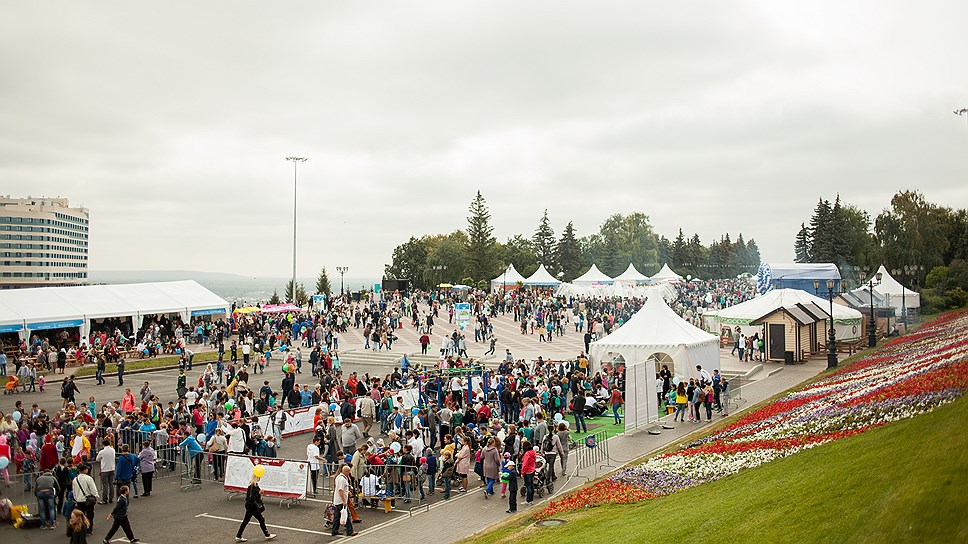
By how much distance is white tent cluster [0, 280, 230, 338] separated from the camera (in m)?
39.5

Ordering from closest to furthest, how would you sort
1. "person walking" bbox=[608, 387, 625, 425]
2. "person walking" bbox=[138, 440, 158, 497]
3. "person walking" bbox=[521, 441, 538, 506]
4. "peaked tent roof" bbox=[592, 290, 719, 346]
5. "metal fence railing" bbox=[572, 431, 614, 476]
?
"person walking" bbox=[521, 441, 538, 506], "person walking" bbox=[138, 440, 158, 497], "metal fence railing" bbox=[572, 431, 614, 476], "person walking" bbox=[608, 387, 625, 425], "peaked tent roof" bbox=[592, 290, 719, 346]

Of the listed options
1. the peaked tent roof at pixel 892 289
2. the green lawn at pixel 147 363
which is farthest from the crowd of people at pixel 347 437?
the peaked tent roof at pixel 892 289

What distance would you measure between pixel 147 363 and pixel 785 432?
33889mm

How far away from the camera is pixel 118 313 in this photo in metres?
43.8

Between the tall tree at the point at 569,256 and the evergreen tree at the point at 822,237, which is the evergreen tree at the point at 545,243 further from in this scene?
the evergreen tree at the point at 822,237

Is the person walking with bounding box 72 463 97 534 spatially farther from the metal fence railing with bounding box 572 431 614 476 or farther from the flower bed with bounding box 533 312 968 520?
the metal fence railing with bounding box 572 431 614 476

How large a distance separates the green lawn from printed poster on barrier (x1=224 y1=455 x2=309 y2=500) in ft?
77.1

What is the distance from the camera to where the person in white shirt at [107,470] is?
16.5 metres

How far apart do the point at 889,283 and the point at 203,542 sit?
54275 millimetres

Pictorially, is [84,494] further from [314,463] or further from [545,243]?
[545,243]

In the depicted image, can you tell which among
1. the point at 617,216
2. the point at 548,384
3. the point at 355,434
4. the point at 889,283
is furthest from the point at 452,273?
the point at 355,434

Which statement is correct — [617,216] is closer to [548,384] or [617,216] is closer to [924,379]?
[548,384]

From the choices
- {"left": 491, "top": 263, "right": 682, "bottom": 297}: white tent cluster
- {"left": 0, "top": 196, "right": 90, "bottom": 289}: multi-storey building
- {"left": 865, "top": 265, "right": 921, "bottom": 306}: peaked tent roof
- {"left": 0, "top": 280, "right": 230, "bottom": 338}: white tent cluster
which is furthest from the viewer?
{"left": 0, "top": 196, "right": 90, "bottom": 289}: multi-storey building

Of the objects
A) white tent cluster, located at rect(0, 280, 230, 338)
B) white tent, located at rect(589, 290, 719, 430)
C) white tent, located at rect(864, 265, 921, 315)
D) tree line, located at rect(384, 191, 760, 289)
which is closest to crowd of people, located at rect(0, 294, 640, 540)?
white tent, located at rect(589, 290, 719, 430)
